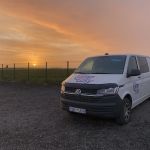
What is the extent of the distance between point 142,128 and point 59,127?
231cm

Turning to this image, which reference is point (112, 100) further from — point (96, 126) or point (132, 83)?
point (132, 83)

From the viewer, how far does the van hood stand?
7469 millimetres

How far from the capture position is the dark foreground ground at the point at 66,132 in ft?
19.8

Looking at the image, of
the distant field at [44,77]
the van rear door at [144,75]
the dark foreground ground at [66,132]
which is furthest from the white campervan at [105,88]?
the distant field at [44,77]

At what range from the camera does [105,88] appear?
7.25 m

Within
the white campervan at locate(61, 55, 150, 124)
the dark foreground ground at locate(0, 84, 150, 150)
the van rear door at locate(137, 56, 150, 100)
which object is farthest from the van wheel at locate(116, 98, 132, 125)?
the van rear door at locate(137, 56, 150, 100)

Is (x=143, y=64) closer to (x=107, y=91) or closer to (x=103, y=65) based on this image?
(x=103, y=65)

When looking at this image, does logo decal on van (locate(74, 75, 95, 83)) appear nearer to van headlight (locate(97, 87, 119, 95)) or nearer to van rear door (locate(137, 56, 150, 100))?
van headlight (locate(97, 87, 119, 95))

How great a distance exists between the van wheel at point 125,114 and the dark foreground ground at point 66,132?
0.15 m

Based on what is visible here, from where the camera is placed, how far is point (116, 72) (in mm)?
8094

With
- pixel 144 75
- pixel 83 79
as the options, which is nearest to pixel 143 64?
pixel 144 75

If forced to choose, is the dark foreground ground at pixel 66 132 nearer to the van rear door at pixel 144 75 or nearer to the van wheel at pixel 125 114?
the van wheel at pixel 125 114

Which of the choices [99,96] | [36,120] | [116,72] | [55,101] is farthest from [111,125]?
[55,101]

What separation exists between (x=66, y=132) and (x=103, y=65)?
9.02 feet
